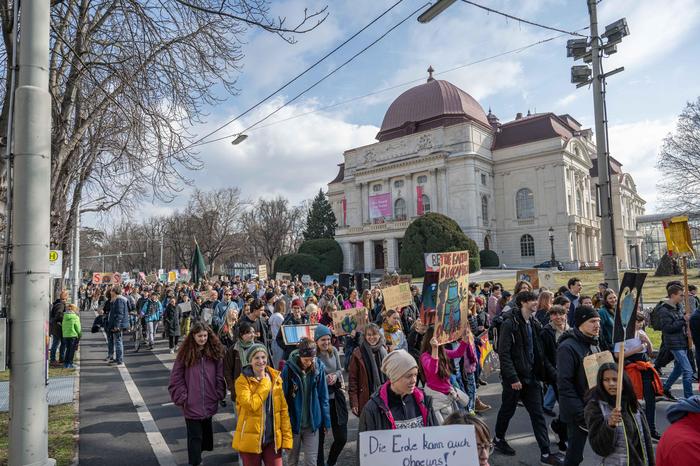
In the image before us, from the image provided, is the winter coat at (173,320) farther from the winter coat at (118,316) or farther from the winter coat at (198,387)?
the winter coat at (198,387)

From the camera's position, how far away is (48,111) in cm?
480

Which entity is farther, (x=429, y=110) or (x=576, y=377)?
(x=429, y=110)

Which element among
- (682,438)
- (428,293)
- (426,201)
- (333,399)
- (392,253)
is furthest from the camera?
(426,201)

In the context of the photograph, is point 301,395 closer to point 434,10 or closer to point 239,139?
point 434,10

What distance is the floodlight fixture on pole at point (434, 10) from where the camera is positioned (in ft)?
20.5

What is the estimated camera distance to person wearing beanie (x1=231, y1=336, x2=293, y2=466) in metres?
→ 4.31

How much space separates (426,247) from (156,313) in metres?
30.3

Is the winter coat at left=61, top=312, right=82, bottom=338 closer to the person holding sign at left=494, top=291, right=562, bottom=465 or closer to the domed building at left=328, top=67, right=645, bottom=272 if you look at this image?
the person holding sign at left=494, top=291, right=562, bottom=465

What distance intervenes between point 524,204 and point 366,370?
56.5 meters

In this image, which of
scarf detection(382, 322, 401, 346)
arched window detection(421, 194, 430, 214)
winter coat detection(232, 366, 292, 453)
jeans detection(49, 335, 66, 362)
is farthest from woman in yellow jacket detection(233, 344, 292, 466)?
arched window detection(421, 194, 430, 214)

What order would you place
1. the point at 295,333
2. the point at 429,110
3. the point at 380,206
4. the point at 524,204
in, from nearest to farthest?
the point at 295,333 < the point at 524,204 < the point at 380,206 < the point at 429,110

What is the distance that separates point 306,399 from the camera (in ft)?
16.0

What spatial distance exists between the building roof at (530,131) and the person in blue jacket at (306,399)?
56421 mm

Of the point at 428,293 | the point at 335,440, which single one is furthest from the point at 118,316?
the point at 335,440
